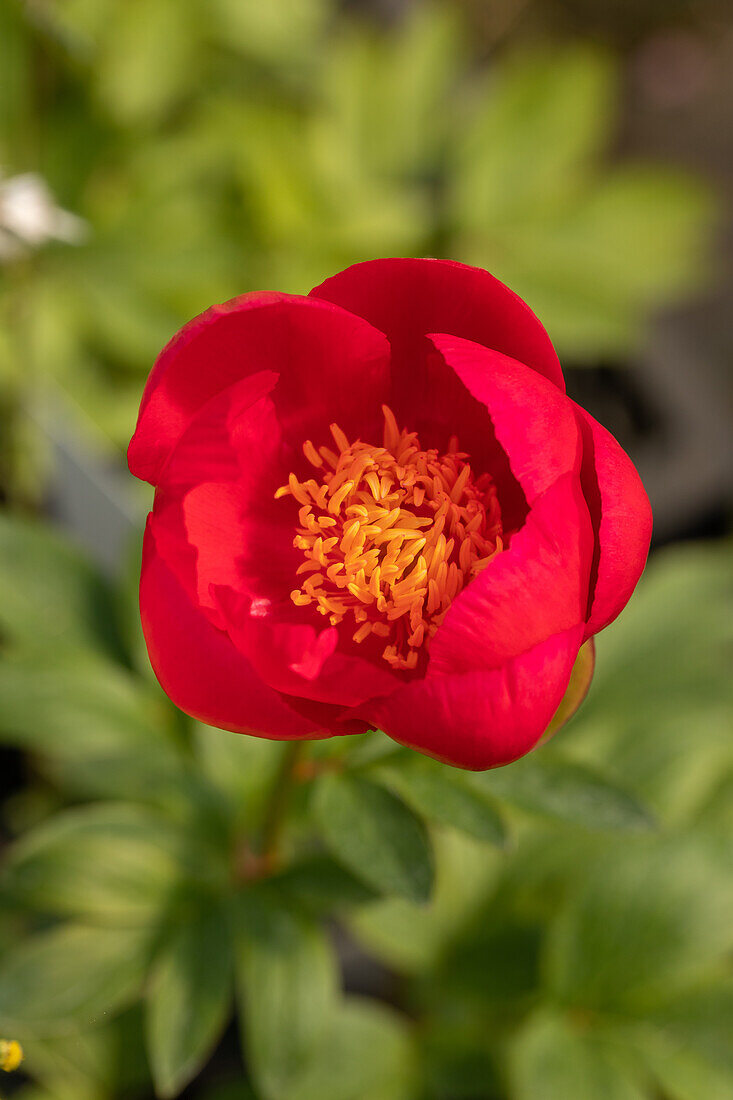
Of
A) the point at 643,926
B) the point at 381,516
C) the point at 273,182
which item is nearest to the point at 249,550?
the point at 381,516

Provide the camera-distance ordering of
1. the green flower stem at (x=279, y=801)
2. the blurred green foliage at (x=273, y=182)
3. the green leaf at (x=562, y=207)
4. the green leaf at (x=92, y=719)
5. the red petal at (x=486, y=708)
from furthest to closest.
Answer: the green leaf at (x=562, y=207), the blurred green foliage at (x=273, y=182), the green leaf at (x=92, y=719), the green flower stem at (x=279, y=801), the red petal at (x=486, y=708)

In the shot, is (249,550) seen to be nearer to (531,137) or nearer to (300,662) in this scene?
(300,662)

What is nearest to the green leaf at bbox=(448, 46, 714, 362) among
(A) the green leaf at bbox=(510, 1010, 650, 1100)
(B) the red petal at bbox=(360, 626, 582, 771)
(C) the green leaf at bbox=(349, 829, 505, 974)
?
(C) the green leaf at bbox=(349, 829, 505, 974)

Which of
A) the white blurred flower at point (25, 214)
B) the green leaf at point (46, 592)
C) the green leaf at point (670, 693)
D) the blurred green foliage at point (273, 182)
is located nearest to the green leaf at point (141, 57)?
the blurred green foliage at point (273, 182)

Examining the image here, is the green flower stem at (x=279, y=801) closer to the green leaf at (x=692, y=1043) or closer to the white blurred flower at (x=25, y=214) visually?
the green leaf at (x=692, y=1043)

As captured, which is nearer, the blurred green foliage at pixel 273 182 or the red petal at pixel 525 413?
the red petal at pixel 525 413

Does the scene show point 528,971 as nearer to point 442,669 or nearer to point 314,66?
point 442,669
